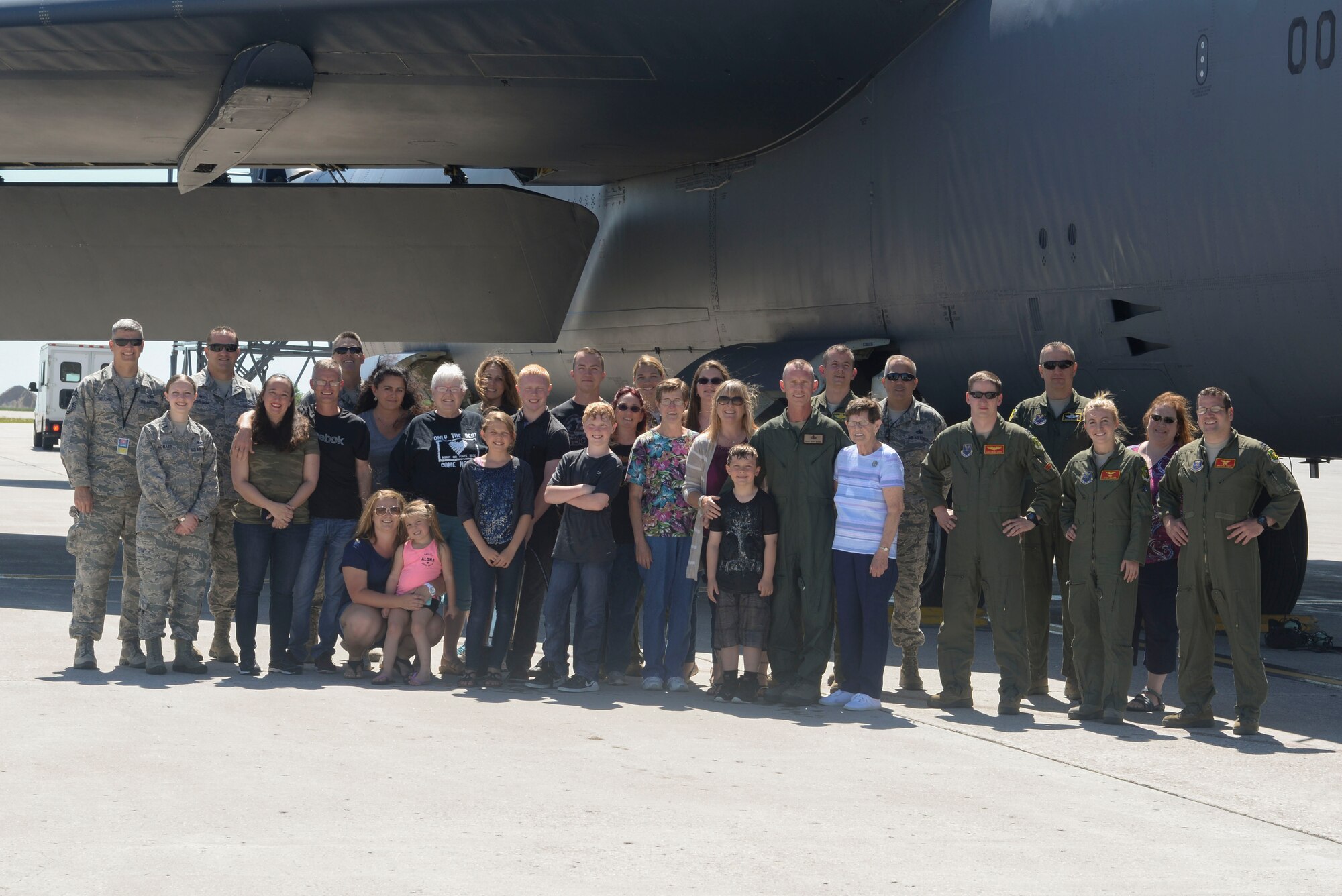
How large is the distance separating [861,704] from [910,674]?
2.59ft

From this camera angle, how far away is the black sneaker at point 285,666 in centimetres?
800

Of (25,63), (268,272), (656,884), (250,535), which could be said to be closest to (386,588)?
(250,535)

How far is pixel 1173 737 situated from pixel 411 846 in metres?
3.96

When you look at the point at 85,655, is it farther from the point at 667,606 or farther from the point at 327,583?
the point at 667,606

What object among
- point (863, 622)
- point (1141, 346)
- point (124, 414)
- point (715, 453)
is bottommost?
point (863, 622)

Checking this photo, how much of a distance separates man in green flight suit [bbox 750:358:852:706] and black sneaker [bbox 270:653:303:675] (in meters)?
2.69

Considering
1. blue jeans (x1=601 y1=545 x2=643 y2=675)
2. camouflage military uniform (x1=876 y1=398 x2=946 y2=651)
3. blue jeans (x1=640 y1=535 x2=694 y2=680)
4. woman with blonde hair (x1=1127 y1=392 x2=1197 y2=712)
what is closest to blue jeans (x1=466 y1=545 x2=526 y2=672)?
blue jeans (x1=601 y1=545 x2=643 y2=675)

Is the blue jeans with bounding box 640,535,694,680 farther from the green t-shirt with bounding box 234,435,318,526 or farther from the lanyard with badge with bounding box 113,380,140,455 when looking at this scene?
the lanyard with badge with bounding box 113,380,140,455

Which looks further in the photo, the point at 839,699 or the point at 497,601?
the point at 497,601

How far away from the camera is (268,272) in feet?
48.0

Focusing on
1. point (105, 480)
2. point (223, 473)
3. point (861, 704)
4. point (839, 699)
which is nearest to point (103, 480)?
point (105, 480)

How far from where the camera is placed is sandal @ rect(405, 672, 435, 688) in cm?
775

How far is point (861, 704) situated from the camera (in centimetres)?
731

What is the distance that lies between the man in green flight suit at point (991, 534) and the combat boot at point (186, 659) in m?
4.04
